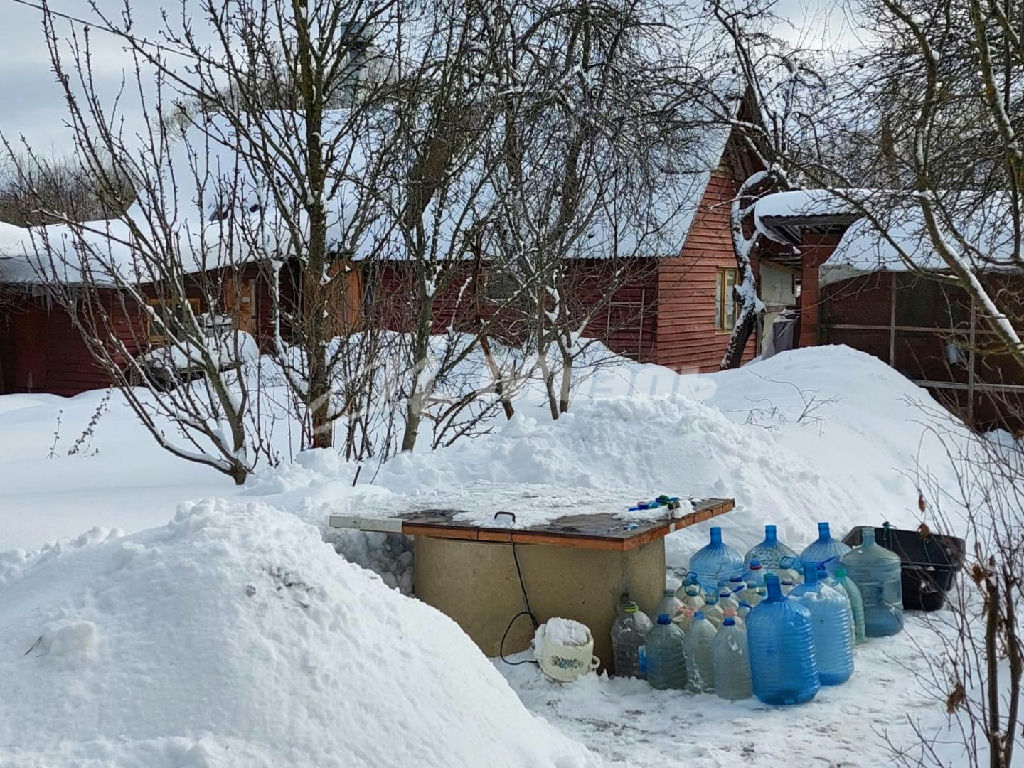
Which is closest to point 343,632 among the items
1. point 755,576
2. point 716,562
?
point 755,576

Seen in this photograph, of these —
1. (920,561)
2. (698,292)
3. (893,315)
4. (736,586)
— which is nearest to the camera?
(736,586)

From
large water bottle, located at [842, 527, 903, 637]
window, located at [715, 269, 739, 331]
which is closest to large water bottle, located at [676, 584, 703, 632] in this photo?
large water bottle, located at [842, 527, 903, 637]

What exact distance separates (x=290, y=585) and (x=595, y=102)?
8.63 metres

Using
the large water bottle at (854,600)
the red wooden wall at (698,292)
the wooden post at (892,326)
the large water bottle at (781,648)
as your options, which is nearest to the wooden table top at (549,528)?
the large water bottle at (781,648)

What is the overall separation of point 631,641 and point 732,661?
21.0 inches

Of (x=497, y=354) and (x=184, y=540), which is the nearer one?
(x=184, y=540)

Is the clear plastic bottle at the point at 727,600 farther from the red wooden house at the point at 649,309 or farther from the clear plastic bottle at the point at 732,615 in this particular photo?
the red wooden house at the point at 649,309

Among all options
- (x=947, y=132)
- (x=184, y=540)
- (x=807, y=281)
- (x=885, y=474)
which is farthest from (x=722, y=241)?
(x=184, y=540)

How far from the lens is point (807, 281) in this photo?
15.5 m

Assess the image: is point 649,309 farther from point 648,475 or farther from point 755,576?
point 755,576

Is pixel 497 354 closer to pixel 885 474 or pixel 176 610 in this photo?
pixel 885 474

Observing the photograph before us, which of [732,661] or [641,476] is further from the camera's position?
[641,476]

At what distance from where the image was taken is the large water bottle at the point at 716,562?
20.2ft

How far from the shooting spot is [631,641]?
534cm
